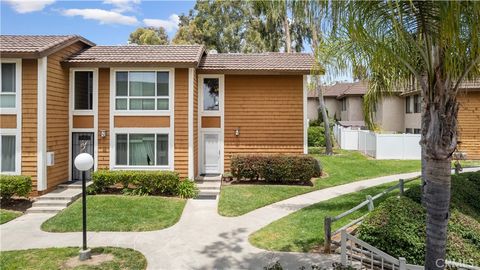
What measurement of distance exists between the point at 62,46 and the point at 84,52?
1535 mm

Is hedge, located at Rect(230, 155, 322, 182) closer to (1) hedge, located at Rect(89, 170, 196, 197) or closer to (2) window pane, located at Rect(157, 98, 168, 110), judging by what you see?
(1) hedge, located at Rect(89, 170, 196, 197)

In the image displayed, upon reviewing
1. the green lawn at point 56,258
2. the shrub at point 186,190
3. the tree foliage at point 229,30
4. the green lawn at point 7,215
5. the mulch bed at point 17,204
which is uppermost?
the tree foliage at point 229,30

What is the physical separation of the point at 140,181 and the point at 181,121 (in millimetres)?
3037

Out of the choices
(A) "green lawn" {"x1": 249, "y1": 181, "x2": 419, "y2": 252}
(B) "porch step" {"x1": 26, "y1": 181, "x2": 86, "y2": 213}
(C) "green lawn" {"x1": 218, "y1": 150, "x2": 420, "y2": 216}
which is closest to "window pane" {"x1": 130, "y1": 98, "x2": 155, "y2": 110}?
(B) "porch step" {"x1": 26, "y1": 181, "x2": 86, "y2": 213}

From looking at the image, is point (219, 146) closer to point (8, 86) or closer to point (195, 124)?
point (195, 124)

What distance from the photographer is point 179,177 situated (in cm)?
1467

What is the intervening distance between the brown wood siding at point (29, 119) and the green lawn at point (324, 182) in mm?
7294

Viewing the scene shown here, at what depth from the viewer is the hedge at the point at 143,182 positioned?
13789 mm

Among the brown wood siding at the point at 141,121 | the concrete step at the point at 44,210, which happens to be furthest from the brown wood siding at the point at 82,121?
the concrete step at the point at 44,210

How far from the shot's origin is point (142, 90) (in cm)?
1516

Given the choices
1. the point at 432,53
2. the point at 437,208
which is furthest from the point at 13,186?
the point at 432,53

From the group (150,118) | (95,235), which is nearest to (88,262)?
(95,235)

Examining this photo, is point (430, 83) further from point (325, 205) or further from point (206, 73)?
point (206, 73)

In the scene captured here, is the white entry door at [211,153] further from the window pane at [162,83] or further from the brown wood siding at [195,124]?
the window pane at [162,83]
